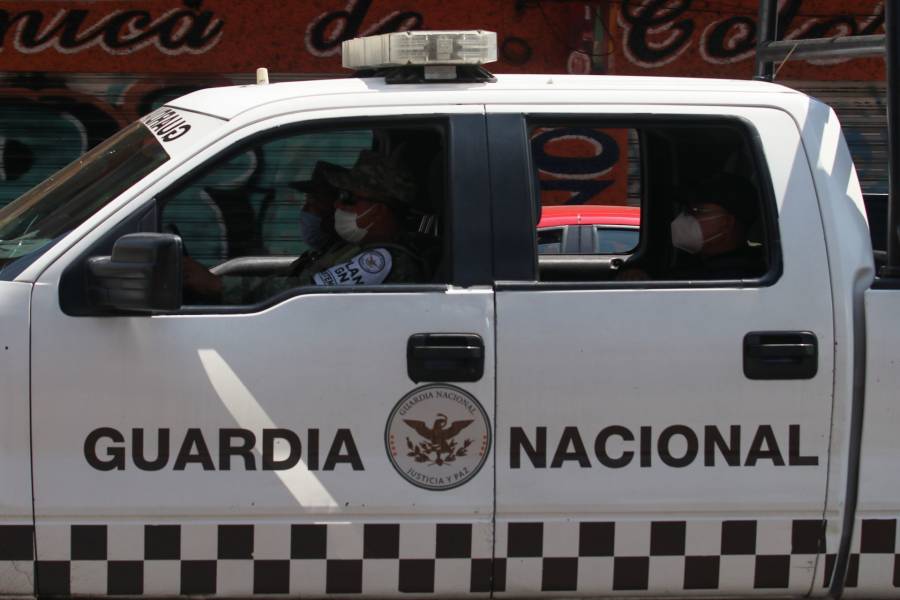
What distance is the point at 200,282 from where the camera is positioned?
3469mm

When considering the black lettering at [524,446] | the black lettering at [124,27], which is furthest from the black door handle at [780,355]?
the black lettering at [124,27]

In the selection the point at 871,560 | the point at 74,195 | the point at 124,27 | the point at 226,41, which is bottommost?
the point at 871,560

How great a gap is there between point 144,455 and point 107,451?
0.30 feet

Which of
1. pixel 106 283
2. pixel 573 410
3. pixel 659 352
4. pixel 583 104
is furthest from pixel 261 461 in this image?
pixel 583 104

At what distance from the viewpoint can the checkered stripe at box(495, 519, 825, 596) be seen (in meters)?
3.24

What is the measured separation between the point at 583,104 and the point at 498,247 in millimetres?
459

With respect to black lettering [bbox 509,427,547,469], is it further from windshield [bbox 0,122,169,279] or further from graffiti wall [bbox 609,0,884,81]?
graffiti wall [bbox 609,0,884,81]

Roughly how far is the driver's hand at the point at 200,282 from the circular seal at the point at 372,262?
0.39 m

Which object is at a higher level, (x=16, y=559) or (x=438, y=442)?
(x=438, y=442)

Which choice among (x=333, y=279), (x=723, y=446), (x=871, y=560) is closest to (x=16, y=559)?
(x=333, y=279)

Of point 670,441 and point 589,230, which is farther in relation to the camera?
point 589,230

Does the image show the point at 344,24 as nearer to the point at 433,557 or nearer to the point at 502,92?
the point at 502,92

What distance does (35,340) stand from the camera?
3.13 metres

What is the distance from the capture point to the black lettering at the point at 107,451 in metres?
3.15
